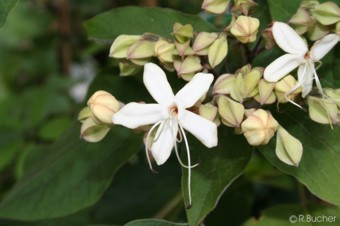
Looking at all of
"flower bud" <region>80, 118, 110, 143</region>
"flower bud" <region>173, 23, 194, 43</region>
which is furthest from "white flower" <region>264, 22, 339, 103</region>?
"flower bud" <region>80, 118, 110, 143</region>

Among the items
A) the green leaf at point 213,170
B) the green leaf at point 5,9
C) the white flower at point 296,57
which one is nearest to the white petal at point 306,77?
the white flower at point 296,57

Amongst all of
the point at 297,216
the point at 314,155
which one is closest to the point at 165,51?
the point at 314,155

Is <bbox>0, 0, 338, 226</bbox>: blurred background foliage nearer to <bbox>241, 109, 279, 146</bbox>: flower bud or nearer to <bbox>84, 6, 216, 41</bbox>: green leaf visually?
<bbox>84, 6, 216, 41</bbox>: green leaf

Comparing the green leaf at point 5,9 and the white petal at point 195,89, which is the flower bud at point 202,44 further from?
the green leaf at point 5,9

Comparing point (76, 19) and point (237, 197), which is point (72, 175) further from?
point (76, 19)

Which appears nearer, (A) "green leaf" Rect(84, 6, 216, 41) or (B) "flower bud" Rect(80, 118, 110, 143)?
(B) "flower bud" Rect(80, 118, 110, 143)

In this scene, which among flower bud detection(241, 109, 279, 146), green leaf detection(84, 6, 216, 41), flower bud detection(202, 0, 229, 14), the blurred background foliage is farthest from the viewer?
the blurred background foliage

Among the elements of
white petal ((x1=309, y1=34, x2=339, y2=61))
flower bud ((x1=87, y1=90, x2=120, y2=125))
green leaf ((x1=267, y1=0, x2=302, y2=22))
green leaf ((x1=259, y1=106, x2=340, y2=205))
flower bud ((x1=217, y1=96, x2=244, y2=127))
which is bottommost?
green leaf ((x1=259, y1=106, x2=340, y2=205))
